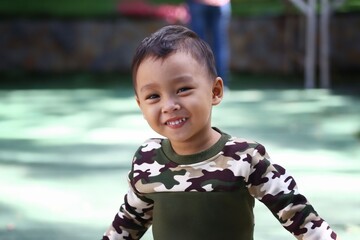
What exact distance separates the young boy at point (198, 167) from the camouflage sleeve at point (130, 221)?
8 cm

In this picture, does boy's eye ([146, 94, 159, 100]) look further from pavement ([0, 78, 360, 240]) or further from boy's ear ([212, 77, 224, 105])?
pavement ([0, 78, 360, 240])

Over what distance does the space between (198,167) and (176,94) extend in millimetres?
147

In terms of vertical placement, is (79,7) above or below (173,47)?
above

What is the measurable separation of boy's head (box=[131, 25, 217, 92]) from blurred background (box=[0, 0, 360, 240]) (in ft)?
2.79

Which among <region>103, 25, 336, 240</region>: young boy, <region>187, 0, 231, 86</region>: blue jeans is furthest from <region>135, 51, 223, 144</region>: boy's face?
<region>187, 0, 231, 86</region>: blue jeans

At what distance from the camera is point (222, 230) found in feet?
5.30

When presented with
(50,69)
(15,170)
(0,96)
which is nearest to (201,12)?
(0,96)

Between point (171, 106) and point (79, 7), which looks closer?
point (171, 106)

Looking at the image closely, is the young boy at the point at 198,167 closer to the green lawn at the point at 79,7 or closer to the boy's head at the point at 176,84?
the boy's head at the point at 176,84

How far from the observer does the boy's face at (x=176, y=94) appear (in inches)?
62.5

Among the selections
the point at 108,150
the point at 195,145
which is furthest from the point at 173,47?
the point at 108,150

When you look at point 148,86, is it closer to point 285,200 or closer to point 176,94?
Answer: point 176,94

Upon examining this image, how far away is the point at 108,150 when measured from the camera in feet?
12.2

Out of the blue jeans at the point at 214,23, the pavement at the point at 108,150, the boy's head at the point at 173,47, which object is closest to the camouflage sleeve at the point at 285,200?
the boy's head at the point at 173,47
